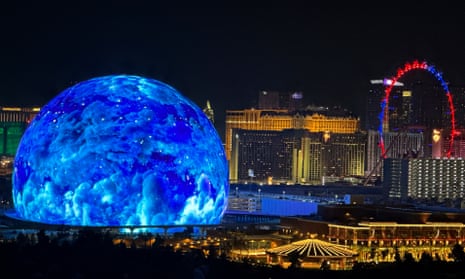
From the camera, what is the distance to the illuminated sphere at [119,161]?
38594 millimetres

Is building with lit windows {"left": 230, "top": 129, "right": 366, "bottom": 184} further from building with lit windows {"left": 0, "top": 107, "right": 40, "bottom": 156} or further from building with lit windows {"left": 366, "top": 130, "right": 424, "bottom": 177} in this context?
building with lit windows {"left": 0, "top": 107, "right": 40, "bottom": 156}

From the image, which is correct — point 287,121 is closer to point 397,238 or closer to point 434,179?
point 434,179

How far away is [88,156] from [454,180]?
73225mm

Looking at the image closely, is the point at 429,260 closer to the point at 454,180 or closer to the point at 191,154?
the point at 191,154

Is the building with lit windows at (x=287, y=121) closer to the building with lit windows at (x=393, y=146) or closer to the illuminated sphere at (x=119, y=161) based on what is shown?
the building with lit windows at (x=393, y=146)

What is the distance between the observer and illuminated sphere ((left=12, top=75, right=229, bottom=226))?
38594mm

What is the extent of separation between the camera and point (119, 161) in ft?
127

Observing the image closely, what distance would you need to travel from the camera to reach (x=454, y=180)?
109m

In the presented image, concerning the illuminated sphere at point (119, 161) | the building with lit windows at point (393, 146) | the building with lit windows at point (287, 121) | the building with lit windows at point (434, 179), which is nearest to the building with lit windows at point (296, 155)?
the building with lit windows at point (393, 146)

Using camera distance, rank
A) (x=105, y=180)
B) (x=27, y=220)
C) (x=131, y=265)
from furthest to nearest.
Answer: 1. (x=27, y=220)
2. (x=105, y=180)
3. (x=131, y=265)

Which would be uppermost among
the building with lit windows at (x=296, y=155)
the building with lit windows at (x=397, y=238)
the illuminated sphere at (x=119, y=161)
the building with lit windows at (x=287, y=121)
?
the building with lit windows at (x=287, y=121)

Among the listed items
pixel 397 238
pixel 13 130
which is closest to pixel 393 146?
pixel 13 130

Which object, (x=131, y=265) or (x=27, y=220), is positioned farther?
(x=27, y=220)

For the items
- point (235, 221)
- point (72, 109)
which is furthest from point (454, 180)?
point (72, 109)
